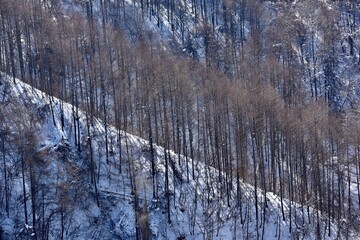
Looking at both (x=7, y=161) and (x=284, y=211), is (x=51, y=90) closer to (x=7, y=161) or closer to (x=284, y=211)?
(x=7, y=161)

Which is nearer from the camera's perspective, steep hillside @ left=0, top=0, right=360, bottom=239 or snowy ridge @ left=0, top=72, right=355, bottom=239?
snowy ridge @ left=0, top=72, right=355, bottom=239

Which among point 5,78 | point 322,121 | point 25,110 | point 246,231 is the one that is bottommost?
point 246,231

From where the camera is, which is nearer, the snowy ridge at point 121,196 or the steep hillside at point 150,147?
the snowy ridge at point 121,196

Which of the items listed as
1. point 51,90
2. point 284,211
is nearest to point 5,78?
point 51,90

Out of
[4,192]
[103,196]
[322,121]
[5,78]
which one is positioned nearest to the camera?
[4,192]

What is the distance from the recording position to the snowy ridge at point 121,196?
44750 millimetres

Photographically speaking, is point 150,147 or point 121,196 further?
point 150,147

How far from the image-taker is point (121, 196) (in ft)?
157

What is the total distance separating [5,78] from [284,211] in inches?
1438

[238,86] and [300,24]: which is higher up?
[300,24]

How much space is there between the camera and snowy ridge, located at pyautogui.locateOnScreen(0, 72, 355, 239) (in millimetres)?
44750

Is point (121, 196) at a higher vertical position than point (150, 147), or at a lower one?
lower

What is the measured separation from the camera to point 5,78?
186 ft

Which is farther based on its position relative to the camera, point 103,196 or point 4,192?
point 103,196
